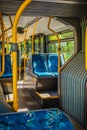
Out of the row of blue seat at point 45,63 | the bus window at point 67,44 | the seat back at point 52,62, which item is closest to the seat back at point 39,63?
the row of blue seat at point 45,63

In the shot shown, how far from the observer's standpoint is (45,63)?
265 inches

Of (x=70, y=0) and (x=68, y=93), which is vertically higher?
(x=70, y=0)

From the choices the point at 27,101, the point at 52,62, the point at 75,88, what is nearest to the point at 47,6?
the point at 75,88

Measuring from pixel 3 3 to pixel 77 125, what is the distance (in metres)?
2.34

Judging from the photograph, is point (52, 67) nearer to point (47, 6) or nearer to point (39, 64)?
point (39, 64)

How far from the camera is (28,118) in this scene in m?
1.77

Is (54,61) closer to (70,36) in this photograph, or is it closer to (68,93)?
(70,36)

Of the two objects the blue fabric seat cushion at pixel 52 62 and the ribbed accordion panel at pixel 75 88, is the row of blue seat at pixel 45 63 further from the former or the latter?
the ribbed accordion panel at pixel 75 88

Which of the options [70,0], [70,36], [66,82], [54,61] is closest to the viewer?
[70,0]

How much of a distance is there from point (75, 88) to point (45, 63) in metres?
2.82

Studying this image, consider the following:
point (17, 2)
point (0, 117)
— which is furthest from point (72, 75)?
point (0, 117)

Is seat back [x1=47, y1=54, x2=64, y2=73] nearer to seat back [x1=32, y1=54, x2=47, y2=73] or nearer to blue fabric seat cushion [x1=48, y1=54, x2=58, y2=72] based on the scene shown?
blue fabric seat cushion [x1=48, y1=54, x2=58, y2=72]

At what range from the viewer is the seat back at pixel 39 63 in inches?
258

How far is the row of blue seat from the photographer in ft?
21.5
